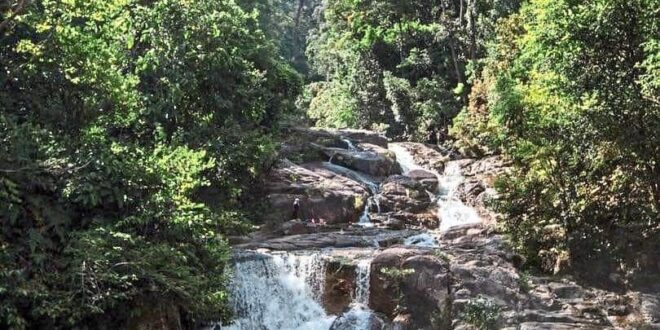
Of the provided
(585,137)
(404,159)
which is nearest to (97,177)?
(585,137)

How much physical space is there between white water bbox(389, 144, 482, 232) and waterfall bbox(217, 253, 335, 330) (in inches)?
223

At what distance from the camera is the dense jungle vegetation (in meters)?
8.01

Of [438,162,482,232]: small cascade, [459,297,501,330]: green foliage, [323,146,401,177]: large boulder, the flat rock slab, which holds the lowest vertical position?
[459,297,501,330]: green foliage

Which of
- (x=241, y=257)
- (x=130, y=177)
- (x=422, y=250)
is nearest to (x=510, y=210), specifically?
(x=422, y=250)

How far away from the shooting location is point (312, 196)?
2053cm

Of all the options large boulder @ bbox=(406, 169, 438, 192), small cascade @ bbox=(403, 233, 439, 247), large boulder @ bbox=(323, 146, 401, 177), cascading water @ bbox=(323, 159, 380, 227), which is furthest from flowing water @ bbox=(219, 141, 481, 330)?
large boulder @ bbox=(323, 146, 401, 177)

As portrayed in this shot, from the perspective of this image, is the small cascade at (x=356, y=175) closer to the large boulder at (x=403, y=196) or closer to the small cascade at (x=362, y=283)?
the large boulder at (x=403, y=196)

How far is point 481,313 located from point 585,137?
4753 millimetres

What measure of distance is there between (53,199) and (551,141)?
416 inches

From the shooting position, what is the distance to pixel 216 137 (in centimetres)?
1496

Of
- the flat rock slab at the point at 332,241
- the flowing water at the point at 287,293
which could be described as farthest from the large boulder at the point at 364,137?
the flowing water at the point at 287,293

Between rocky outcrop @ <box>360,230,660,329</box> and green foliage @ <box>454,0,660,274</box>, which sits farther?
green foliage @ <box>454,0,660,274</box>

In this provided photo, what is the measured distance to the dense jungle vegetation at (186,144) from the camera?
8008mm

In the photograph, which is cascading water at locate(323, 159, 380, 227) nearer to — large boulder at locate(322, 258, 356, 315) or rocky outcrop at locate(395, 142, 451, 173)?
rocky outcrop at locate(395, 142, 451, 173)
